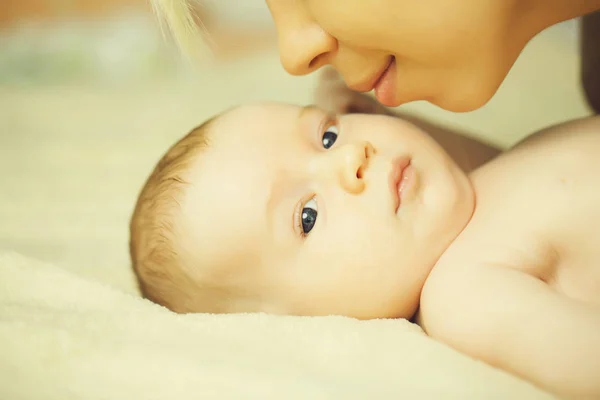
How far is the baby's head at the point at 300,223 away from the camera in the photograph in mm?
933

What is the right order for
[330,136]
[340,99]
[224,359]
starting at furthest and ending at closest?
[340,99] < [330,136] < [224,359]

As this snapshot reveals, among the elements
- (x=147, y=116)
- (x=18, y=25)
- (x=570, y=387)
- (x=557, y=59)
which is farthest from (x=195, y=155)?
(x=18, y=25)

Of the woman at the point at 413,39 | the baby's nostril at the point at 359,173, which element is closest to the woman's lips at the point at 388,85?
the woman at the point at 413,39

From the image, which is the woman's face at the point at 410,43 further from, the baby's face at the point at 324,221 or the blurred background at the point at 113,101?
the blurred background at the point at 113,101

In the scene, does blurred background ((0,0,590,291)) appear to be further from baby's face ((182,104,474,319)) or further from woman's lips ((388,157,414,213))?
woman's lips ((388,157,414,213))

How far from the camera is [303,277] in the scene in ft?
3.11

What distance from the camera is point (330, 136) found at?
110cm

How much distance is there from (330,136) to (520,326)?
492 mm

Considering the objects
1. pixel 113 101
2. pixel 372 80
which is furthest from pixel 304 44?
pixel 113 101

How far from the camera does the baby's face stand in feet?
3.05

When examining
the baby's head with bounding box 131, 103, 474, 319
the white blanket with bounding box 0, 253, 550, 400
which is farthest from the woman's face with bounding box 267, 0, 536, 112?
the white blanket with bounding box 0, 253, 550, 400

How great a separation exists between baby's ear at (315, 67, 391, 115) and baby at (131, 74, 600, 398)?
0.31m

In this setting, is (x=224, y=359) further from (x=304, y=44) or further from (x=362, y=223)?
(x=304, y=44)

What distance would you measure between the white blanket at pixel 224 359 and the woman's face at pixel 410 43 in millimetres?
361
